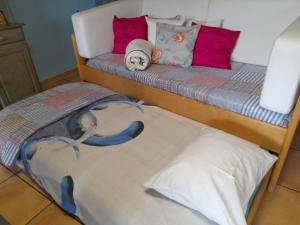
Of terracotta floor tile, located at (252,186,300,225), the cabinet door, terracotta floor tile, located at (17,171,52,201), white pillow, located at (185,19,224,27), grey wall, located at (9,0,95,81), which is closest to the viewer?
terracotta floor tile, located at (252,186,300,225)

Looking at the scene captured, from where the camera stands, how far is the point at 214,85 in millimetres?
1385

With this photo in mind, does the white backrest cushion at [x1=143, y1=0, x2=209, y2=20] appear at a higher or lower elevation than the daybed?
higher

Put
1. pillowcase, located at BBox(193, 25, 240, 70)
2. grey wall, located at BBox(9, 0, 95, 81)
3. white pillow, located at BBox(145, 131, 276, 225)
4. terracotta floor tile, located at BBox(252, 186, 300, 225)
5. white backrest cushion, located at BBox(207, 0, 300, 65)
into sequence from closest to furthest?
white pillow, located at BBox(145, 131, 276, 225) < terracotta floor tile, located at BBox(252, 186, 300, 225) < white backrest cushion, located at BBox(207, 0, 300, 65) < pillowcase, located at BBox(193, 25, 240, 70) < grey wall, located at BBox(9, 0, 95, 81)

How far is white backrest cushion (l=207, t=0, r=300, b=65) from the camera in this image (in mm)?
1480

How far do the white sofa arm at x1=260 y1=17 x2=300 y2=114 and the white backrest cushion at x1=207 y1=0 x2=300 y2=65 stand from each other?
0.41 metres

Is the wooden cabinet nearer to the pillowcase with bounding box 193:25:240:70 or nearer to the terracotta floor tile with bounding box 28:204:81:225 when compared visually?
the terracotta floor tile with bounding box 28:204:81:225

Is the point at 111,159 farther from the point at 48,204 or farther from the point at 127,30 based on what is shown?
the point at 127,30

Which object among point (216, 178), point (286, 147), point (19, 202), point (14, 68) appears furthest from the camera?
point (14, 68)

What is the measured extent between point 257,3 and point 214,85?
2.19 ft

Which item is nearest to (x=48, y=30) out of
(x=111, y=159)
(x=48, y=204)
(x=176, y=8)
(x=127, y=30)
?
(x=127, y=30)

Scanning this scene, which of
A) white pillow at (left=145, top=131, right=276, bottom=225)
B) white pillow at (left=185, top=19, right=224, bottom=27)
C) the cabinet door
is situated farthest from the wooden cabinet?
white pillow at (left=145, top=131, right=276, bottom=225)

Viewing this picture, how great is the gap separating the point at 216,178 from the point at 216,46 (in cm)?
113

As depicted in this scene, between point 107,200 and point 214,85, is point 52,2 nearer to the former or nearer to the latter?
point 214,85

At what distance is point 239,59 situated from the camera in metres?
1.67
